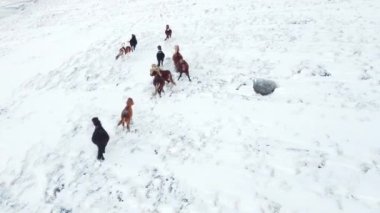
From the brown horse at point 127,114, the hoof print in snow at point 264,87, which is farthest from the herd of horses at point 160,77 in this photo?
the hoof print in snow at point 264,87

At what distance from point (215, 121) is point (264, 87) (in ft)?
7.84

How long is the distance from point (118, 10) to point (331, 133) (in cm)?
2324

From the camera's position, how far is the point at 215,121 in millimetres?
12656

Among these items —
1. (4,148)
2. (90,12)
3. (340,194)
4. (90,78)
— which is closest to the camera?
(340,194)

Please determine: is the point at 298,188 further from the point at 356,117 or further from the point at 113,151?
the point at 113,151

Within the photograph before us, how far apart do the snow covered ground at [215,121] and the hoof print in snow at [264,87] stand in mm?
281

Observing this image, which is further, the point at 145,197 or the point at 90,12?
the point at 90,12

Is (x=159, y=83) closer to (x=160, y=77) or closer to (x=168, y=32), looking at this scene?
(x=160, y=77)

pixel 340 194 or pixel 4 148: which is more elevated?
pixel 340 194

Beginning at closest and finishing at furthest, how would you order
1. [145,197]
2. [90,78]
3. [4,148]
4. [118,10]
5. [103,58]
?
[145,197] → [4,148] → [90,78] → [103,58] → [118,10]

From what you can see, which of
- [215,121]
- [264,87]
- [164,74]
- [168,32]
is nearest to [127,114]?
[164,74]

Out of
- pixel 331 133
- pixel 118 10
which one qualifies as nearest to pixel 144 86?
pixel 331 133

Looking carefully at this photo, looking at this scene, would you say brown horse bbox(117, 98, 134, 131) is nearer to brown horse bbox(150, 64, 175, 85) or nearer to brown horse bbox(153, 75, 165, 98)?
brown horse bbox(153, 75, 165, 98)

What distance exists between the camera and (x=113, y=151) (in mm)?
11953
